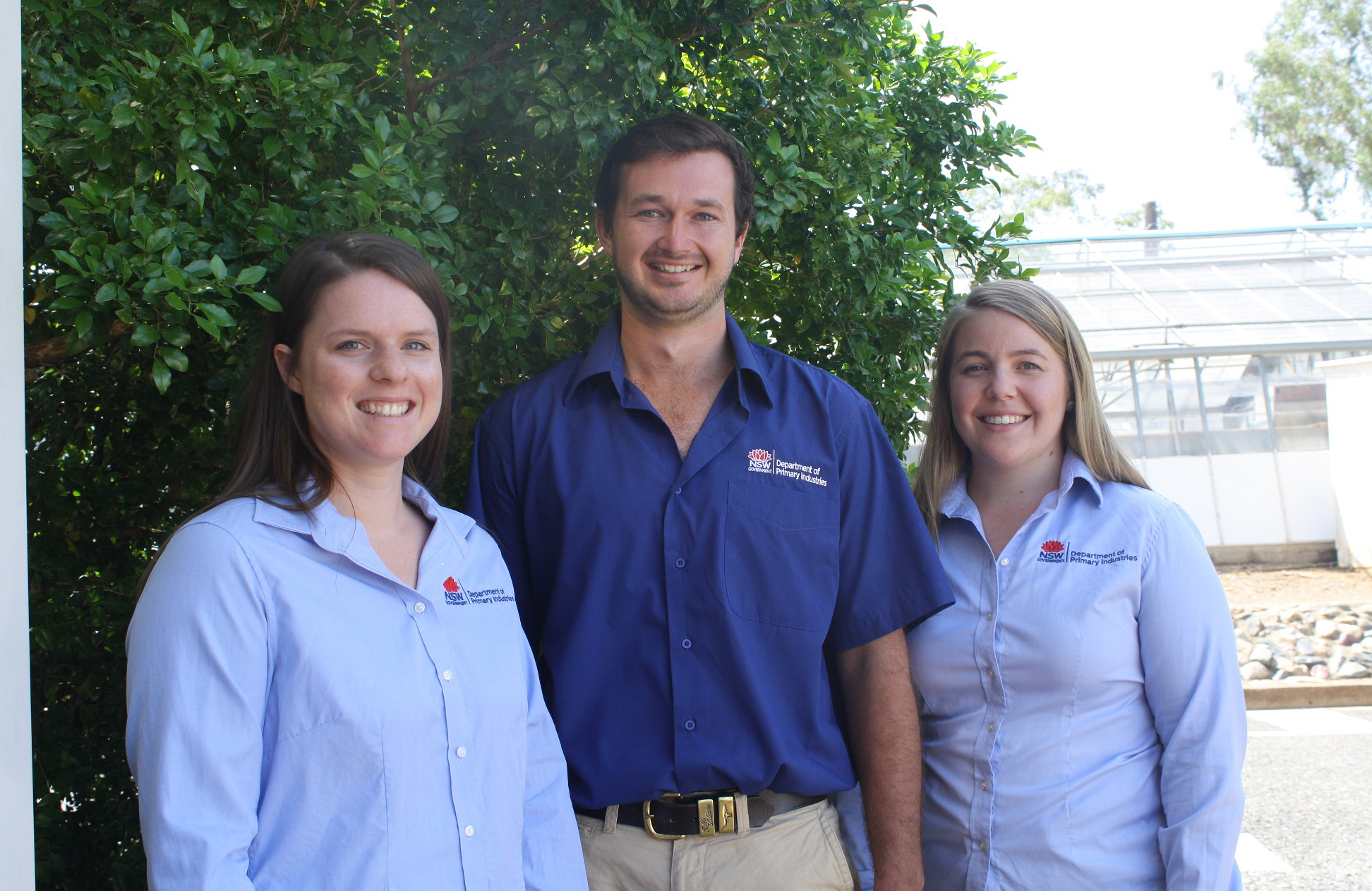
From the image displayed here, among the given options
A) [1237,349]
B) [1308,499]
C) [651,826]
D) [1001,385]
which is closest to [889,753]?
[651,826]

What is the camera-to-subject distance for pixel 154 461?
3.76 m

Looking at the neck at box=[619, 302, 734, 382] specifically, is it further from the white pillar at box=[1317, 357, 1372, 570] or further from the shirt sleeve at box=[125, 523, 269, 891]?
the white pillar at box=[1317, 357, 1372, 570]

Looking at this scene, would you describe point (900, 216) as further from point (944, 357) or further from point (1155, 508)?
point (1155, 508)

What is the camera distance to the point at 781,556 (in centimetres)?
274

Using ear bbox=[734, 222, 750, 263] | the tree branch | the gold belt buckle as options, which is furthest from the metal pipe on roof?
the tree branch

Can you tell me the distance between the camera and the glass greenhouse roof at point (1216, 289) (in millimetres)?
18438

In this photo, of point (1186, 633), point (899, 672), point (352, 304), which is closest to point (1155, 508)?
point (1186, 633)

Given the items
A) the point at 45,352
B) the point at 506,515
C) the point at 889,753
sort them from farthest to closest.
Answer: the point at 45,352 < the point at 506,515 < the point at 889,753

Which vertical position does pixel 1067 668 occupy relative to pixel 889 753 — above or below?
above

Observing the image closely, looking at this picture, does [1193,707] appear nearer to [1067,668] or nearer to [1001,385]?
[1067,668]

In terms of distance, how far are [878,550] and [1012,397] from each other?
56 centimetres

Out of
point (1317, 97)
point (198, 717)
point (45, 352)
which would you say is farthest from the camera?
point (1317, 97)

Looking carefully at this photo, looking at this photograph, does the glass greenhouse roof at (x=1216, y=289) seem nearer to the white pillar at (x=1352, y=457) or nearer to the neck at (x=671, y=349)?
the white pillar at (x=1352, y=457)

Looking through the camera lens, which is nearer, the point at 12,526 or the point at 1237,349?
the point at 12,526
